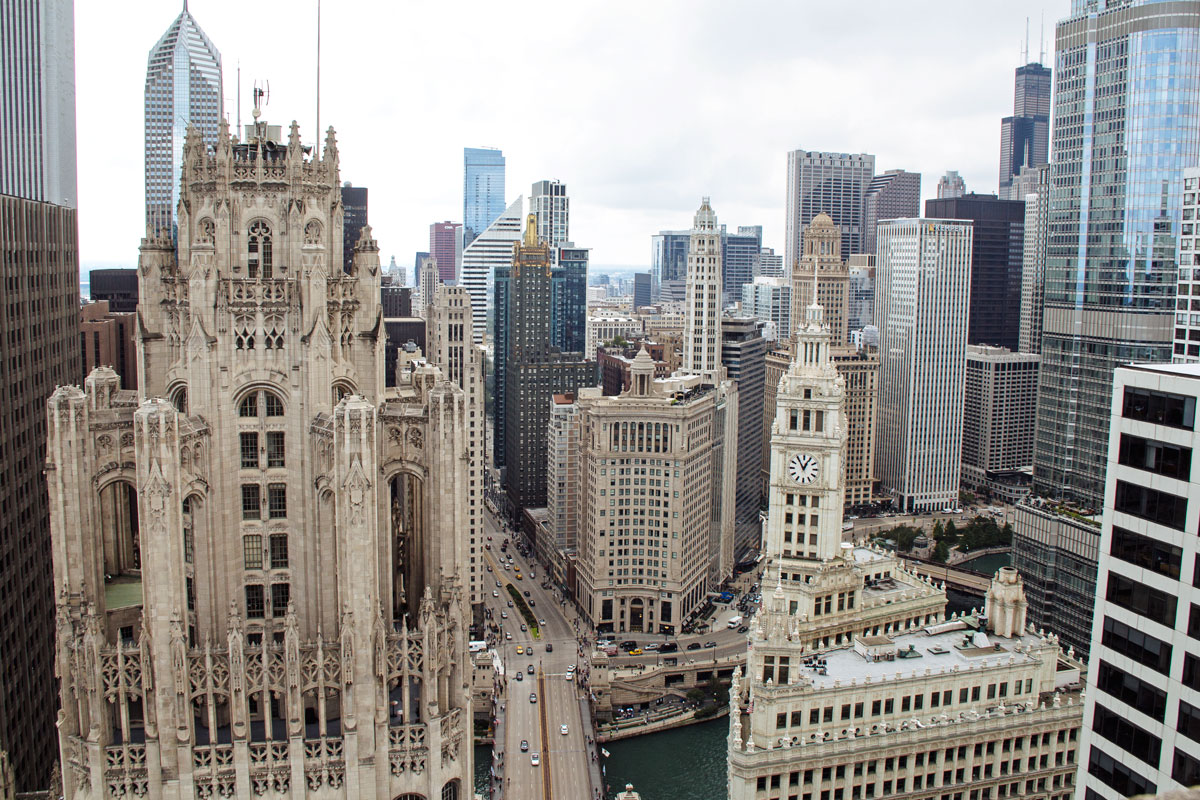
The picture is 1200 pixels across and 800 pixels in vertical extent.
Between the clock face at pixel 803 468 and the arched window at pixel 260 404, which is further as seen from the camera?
the clock face at pixel 803 468

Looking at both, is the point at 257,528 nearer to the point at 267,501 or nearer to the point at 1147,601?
the point at 267,501

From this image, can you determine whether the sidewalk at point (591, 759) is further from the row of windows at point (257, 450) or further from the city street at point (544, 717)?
the row of windows at point (257, 450)

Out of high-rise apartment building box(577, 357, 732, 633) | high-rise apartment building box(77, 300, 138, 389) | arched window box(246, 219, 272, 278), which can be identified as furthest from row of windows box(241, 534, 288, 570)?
high-rise apartment building box(577, 357, 732, 633)

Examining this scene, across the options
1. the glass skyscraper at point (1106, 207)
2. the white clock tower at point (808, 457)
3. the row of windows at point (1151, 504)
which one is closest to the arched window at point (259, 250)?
the row of windows at point (1151, 504)

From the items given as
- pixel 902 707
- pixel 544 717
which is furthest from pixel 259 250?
pixel 544 717

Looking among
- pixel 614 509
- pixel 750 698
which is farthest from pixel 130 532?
pixel 614 509

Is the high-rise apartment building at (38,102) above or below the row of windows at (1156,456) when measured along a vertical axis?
above
